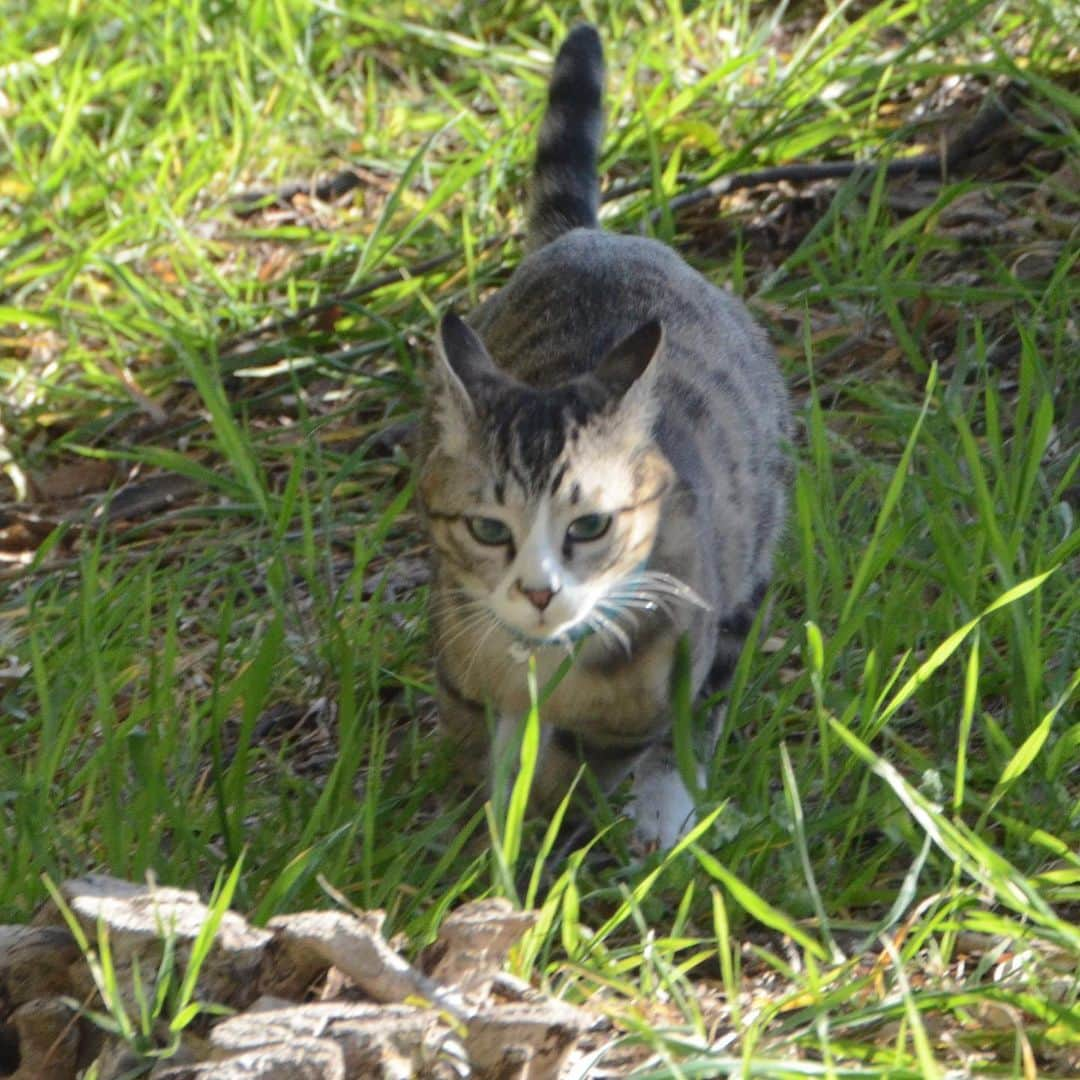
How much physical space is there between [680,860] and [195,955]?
2.74ft

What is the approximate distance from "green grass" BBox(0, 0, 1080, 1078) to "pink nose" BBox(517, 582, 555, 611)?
347 mm

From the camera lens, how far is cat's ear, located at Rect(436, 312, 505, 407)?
3.07 metres

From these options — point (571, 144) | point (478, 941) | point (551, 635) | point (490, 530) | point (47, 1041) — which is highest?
point (571, 144)

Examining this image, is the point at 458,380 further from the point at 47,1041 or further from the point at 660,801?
the point at 47,1041

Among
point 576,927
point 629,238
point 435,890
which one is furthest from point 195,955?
point 629,238

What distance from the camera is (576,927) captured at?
245cm

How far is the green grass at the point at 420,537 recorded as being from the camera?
249 cm

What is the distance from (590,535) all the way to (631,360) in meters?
0.31

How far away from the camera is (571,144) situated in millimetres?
4117

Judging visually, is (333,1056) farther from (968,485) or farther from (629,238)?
(629,238)

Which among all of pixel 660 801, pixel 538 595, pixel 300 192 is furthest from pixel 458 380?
pixel 300 192

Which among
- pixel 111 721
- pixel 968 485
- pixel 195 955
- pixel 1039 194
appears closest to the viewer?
pixel 195 955

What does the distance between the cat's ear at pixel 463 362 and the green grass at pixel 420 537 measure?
0.50 meters

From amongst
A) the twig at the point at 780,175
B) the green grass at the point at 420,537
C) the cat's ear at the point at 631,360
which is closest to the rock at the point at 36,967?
the green grass at the point at 420,537
